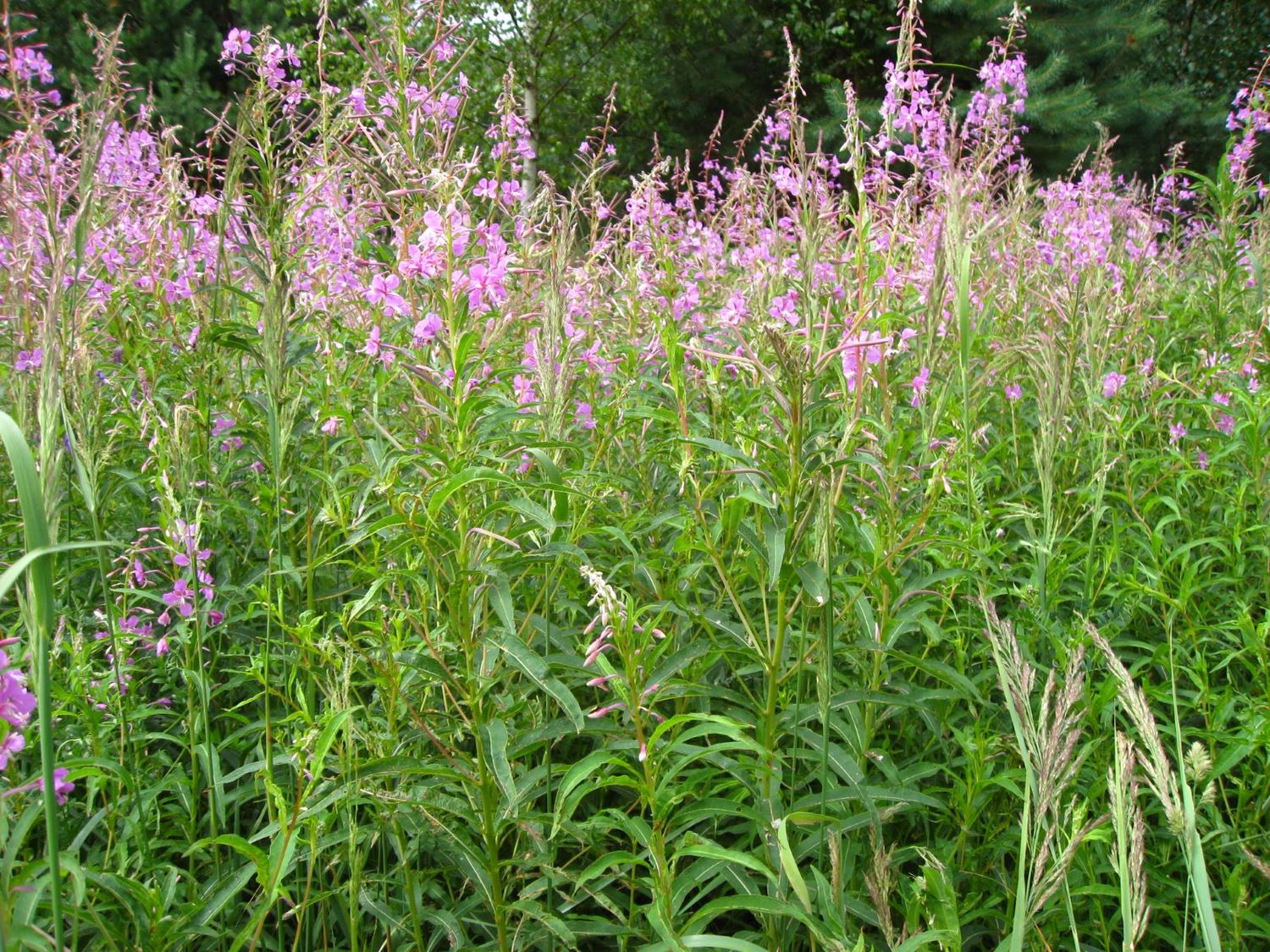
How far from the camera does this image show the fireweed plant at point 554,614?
67.3 inches

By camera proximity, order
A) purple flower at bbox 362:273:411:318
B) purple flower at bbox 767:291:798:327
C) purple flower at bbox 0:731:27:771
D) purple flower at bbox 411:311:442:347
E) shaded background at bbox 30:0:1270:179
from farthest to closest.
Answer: shaded background at bbox 30:0:1270:179 → purple flower at bbox 767:291:798:327 → purple flower at bbox 362:273:411:318 → purple flower at bbox 411:311:442:347 → purple flower at bbox 0:731:27:771

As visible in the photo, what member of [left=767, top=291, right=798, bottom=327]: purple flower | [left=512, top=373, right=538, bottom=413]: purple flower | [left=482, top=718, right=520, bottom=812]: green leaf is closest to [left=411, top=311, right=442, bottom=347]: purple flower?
[left=512, top=373, right=538, bottom=413]: purple flower

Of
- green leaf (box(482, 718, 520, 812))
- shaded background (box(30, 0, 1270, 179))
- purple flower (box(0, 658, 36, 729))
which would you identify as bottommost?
green leaf (box(482, 718, 520, 812))

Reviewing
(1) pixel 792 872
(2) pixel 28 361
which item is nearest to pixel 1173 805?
→ (1) pixel 792 872

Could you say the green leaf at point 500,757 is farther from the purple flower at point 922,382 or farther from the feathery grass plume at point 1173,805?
the purple flower at point 922,382

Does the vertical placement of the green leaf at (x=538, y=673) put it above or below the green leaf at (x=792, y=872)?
above

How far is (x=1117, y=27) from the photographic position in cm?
1652

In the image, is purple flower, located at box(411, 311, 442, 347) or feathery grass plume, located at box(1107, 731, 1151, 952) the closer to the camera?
feathery grass plume, located at box(1107, 731, 1151, 952)

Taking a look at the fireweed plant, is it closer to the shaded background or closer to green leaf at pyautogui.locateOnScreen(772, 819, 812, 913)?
green leaf at pyautogui.locateOnScreen(772, 819, 812, 913)

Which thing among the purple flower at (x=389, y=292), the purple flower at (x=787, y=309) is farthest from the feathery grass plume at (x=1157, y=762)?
the purple flower at (x=787, y=309)

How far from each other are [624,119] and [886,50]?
5283 mm

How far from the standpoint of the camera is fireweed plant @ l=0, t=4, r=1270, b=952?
5.61 ft

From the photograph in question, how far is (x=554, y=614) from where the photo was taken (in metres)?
2.58

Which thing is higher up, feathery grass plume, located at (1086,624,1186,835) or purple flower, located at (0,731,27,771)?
feathery grass plume, located at (1086,624,1186,835)
